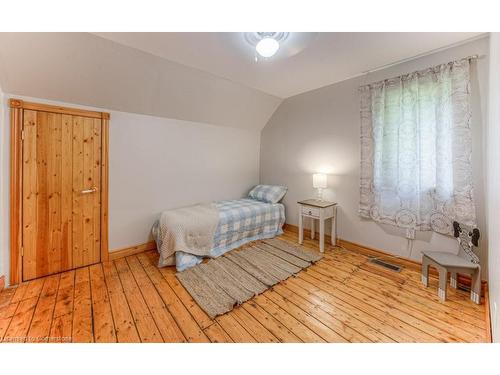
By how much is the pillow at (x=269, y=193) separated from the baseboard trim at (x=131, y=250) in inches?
73.7

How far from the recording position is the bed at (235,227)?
2.29m

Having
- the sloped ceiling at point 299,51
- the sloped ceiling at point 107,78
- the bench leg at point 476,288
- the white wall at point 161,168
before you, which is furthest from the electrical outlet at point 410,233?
the sloped ceiling at point 107,78

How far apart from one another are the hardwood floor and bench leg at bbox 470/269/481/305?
0.06 meters

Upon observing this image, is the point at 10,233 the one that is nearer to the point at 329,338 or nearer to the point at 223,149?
the point at 223,149

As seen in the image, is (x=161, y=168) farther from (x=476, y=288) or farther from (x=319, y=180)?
(x=476, y=288)

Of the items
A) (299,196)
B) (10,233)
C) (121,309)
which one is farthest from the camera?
(299,196)

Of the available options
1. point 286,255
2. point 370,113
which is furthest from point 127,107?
point 370,113

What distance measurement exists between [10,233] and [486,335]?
13.2 feet

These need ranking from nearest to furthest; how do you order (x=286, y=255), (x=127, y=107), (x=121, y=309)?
1. (x=121, y=309)
2. (x=127, y=107)
3. (x=286, y=255)

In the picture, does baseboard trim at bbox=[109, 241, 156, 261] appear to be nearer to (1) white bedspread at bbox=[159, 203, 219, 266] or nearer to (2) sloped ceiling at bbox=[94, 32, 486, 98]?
Answer: (1) white bedspread at bbox=[159, 203, 219, 266]

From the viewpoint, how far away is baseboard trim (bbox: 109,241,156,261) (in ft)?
7.95
